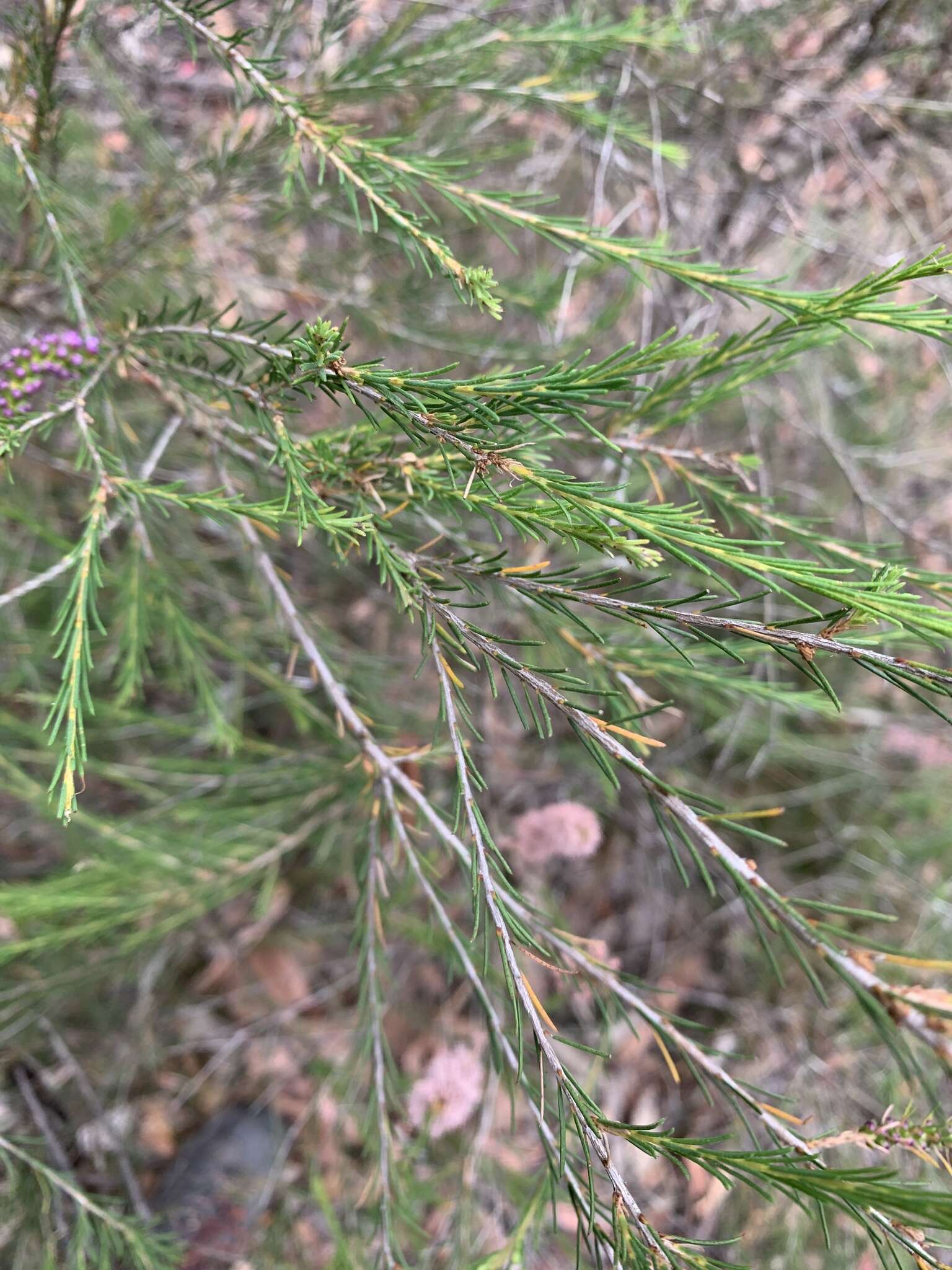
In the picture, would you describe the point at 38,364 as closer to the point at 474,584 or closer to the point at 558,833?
the point at 474,584

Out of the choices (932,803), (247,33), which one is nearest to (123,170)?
(247,33)

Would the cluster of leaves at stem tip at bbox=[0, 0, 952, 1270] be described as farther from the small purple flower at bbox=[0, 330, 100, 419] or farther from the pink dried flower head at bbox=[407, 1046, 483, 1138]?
the pink dried flower head at bbox=[407, 1046, 483, 1138]

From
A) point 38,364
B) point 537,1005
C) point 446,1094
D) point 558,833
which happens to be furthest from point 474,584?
point 446,1094

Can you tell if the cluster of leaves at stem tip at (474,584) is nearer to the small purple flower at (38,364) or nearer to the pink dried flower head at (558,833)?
the small purple flower at (38,364)

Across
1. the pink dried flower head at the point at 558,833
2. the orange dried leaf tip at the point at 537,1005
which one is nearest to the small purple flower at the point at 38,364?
the orange dried leaf tip at the point at 537,1005

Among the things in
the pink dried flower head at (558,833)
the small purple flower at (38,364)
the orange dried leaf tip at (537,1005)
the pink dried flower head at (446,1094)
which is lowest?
the pink dried flower head at (446,1094)

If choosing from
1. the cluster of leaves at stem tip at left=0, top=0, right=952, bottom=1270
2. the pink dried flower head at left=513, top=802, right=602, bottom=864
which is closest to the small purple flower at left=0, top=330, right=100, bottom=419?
the cluster of leaves at stem tip at left=0, top=0, right=952, bottom=1270

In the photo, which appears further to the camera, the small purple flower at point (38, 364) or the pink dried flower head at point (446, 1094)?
the pink dried flower head at point (446, 1094)

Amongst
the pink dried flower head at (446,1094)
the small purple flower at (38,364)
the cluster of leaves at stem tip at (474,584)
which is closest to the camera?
the cluster of leaves at stem tip at (474,584)
